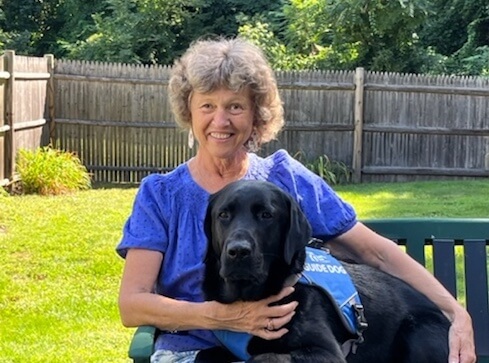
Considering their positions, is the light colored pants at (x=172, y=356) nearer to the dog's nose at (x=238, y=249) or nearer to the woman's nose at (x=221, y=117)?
the dog's nose at (x=238, y=249)

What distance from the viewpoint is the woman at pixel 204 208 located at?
3.19 m

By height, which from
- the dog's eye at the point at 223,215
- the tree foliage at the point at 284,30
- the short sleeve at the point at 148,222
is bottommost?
the short sleeve at the point at 148,222

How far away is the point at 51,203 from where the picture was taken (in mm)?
11500

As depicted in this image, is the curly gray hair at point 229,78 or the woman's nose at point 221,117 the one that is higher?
the curly gray hair at point 229,78

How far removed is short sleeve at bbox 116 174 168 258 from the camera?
10.5 feet

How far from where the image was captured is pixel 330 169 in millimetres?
14633

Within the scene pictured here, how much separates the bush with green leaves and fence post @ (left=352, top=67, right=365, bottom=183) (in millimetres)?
4691

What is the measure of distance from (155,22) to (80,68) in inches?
305

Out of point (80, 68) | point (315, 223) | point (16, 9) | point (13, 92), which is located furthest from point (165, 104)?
point (16, 9)

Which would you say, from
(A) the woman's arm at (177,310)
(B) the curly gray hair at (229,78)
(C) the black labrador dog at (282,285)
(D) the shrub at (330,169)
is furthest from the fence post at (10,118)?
(C) the black labrador dog at (282,285)

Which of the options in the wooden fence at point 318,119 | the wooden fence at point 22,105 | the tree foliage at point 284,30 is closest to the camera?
the wooden fence at point 22,105

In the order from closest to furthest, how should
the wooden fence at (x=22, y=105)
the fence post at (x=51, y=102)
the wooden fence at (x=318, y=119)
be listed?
the wooden fence at (x=22, y=105) < the fence post at (x=51, y=102) < the wooden fence at (x=318, y=119)

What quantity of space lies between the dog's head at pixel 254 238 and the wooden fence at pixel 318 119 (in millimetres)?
11504

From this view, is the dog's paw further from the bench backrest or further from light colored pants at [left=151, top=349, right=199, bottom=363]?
the bench backrest
